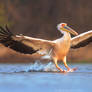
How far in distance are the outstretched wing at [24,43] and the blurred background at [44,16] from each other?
15.0 m

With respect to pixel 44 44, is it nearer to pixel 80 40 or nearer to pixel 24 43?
pixel 24 43

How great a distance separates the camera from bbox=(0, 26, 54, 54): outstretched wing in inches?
563

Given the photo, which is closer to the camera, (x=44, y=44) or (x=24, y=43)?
(x=24, y=43)

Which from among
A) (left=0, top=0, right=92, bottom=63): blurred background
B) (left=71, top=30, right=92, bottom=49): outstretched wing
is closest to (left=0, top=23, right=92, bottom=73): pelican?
(left=71, top=30, right=92, bottom=49): outstretched wing

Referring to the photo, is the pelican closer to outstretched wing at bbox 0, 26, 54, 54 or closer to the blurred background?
outstretched wing at bbox 0, 26, 54, 54

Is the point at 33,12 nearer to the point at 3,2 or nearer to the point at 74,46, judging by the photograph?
the point at 3,2

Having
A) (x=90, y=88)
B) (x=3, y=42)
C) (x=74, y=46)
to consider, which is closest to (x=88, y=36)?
(x=74, y=46)

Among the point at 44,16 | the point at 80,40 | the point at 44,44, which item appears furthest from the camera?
the point at 44,16

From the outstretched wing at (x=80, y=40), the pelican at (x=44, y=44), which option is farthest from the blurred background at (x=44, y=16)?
the pelican at (x=44, y=44)

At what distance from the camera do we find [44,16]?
107 feet

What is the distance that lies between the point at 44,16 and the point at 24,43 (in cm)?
1783

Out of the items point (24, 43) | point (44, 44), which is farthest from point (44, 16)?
point (24, 43)

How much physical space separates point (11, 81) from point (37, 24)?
2032cm

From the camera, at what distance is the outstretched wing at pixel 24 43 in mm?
14297
